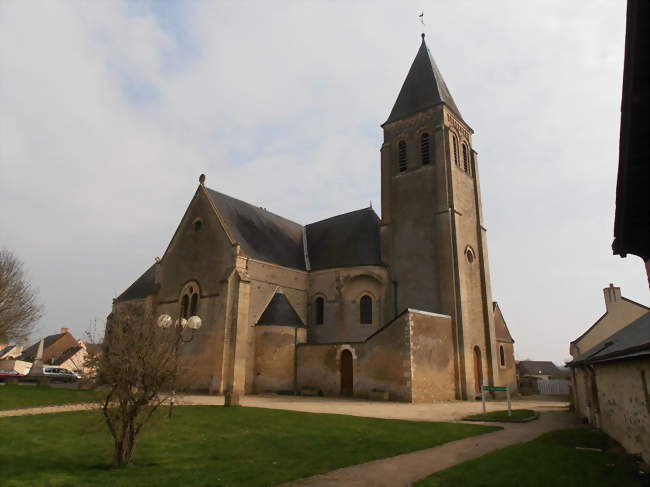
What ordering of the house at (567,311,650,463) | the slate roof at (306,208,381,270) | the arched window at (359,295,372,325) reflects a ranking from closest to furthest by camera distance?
the house at (567,311,650,463) < the arched window at (359,295,372,325) < the slate roof at (306,208,381,270)

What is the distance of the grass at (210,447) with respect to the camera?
7.46 m

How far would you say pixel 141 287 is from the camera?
34.5 meters

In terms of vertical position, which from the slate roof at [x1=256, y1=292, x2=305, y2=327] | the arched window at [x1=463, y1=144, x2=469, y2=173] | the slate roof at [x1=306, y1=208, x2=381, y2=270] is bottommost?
the slate roof at [x1=256, y1=292, x2=305, y2=327]

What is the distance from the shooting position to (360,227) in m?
33.4

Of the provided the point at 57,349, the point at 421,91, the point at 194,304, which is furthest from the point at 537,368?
the point at 57,349

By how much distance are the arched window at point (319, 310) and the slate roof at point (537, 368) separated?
33912 mm

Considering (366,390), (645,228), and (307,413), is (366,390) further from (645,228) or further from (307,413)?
(645,228)

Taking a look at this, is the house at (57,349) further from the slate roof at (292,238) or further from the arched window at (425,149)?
the arched window at (425,149)

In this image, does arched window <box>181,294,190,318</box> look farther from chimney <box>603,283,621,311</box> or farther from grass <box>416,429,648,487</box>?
chimney <box>603,283,621,311</box>

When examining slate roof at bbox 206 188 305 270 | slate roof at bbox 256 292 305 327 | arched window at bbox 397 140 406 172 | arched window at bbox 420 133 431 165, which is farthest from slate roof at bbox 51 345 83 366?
arched window at bbox 420 133 431 165

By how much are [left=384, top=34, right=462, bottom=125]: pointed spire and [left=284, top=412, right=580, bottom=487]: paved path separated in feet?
77.4

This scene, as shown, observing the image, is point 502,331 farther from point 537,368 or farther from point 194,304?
point 537,368

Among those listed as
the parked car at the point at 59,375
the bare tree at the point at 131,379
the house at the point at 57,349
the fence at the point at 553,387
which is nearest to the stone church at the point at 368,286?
the fence at the point at 553,387

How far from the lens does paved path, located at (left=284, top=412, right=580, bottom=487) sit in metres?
7.27
